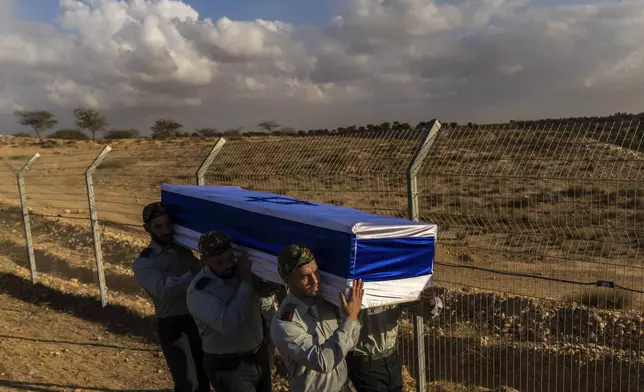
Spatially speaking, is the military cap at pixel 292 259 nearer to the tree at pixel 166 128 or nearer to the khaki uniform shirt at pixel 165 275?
the khaki uniform shirt at pixel 165 275

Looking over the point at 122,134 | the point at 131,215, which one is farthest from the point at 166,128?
the point at 131,215

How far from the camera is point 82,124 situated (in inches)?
2473

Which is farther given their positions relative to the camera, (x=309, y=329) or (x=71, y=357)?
(x=71, y=357)

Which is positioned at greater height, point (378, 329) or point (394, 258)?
point (394, 258)

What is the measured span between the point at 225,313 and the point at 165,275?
1.03 metres

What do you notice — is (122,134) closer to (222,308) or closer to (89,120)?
(89,120)

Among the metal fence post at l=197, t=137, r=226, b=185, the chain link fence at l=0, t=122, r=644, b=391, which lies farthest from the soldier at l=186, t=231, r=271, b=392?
the metal fence post at l=197, t=137, r=226, b=185

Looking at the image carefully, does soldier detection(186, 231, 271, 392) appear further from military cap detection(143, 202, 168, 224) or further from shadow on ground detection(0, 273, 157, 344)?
shadow on ground detection(0, 273, 157, 344)

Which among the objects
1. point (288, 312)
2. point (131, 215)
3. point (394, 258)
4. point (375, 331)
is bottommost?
point (131, 215)

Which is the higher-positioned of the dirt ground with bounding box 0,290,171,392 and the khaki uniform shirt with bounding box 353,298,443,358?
the khaki uniform shirt with bounding box 353,298,443,358

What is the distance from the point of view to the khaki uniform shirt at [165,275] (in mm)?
3834

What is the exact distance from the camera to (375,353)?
3.21m

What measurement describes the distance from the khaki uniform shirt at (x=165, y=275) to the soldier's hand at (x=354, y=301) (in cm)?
158

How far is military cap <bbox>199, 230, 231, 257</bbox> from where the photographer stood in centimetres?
312
